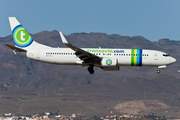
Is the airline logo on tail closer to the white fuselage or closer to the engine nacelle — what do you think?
the white fuselage

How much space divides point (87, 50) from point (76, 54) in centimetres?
345

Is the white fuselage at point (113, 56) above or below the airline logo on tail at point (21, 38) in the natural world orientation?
below

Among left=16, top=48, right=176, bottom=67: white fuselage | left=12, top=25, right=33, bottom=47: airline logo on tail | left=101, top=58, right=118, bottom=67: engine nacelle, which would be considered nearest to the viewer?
left=101, top=58, right=118, bottom=67: engine nacelle

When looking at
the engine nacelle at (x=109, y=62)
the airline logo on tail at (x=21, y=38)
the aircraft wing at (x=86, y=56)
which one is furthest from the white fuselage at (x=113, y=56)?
the airline logo on tail at (x=21, y=38)

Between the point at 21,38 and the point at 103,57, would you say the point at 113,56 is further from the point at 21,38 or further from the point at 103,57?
the point at 21,38

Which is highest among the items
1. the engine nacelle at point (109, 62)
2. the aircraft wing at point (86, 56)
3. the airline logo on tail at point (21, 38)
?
the airline logo on tail at point (21, 38)

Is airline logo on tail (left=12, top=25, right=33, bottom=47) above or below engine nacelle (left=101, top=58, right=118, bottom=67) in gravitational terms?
above

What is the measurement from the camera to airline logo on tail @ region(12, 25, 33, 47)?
76750 mm

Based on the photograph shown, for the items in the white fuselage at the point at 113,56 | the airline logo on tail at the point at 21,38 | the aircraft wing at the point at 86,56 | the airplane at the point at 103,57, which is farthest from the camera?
the airline logo on tail at the point at 21,38

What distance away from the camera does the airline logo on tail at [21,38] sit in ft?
252

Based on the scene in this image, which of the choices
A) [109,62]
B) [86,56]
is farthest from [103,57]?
[86,56]

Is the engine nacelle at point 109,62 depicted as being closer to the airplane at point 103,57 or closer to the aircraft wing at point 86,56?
the airplane at point 103,57

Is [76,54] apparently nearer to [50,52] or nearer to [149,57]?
[50,52]

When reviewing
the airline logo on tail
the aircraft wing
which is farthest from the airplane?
the airline logo on tail
